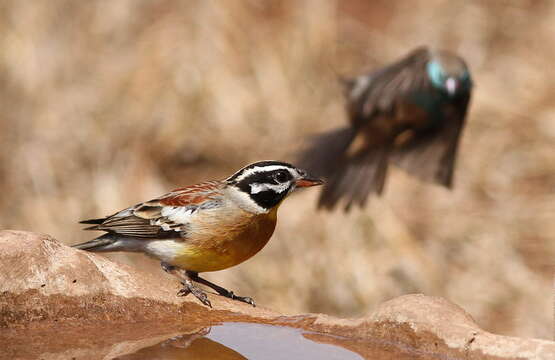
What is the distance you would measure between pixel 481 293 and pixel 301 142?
2.25m

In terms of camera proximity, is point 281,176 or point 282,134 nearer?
point 281,176

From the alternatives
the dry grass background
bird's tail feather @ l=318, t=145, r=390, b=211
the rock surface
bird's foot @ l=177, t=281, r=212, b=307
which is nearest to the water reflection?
→ the rock surface

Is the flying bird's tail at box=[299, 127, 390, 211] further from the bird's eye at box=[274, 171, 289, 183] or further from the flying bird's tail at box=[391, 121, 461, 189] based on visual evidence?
the bird's eye at box=[274, 171, 289, 183]

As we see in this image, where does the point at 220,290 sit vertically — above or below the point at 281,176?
below

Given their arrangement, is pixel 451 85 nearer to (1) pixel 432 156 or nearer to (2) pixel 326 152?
(1) pixel 432 156

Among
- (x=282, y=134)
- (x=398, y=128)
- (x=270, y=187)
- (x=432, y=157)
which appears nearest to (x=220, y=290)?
(x=270, y=187)

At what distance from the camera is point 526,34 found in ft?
41.2

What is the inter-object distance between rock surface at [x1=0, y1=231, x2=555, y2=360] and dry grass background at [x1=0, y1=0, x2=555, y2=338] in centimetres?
484

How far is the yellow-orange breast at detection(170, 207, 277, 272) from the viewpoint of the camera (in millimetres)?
5020

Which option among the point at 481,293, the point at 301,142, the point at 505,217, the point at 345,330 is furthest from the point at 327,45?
the point at 345,330

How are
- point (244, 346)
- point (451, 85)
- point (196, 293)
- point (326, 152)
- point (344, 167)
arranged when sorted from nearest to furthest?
point (244, 346)
point (196, 293)
point (451, 85)
point (344, 167)
point (326, 152)

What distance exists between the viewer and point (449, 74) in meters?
8.30

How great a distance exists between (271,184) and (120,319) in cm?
112

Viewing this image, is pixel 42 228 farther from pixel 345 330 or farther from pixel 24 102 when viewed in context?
pixel 345 330
